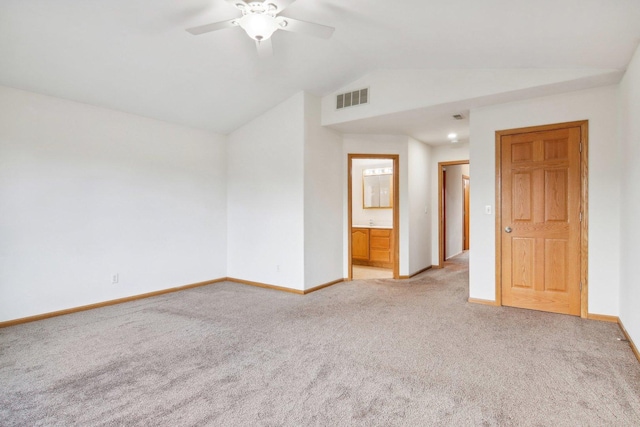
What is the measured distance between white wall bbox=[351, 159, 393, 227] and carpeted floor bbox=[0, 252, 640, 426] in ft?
11.3

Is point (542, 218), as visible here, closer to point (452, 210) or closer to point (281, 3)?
point (281, 3)

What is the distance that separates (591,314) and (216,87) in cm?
491

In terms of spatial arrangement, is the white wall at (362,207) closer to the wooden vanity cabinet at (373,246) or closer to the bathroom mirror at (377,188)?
the bathroom mirror at (377,188)

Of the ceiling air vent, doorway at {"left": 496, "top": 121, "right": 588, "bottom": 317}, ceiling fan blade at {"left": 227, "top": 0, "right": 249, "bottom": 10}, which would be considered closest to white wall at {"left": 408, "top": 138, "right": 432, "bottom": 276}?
the ceiling air vent

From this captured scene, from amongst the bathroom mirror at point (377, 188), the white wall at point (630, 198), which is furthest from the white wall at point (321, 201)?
the white wall at point (630, 198)

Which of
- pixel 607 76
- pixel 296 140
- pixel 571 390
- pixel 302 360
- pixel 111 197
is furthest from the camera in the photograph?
pixel 296 140

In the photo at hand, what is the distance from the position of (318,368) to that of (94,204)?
132 inches

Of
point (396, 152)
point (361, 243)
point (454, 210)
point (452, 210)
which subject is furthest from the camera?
point (454, 210)

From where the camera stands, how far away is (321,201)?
5016 mm

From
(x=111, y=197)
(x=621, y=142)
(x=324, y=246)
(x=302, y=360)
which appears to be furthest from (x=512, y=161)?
(x=111, y=197)

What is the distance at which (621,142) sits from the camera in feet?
10.6

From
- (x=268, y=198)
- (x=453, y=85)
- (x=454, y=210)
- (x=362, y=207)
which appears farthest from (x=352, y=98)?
(x=454, y=210)

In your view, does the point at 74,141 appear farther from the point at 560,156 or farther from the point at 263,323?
the point at 560,156

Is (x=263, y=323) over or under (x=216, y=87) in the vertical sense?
under
